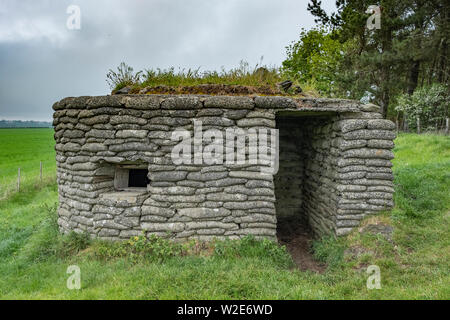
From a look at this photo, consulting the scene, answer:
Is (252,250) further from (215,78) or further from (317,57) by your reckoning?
(317,57)

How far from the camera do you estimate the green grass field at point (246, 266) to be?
120 inches

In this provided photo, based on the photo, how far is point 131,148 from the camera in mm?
4102

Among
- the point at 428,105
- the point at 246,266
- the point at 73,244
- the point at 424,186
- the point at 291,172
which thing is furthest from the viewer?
the point at 428,105

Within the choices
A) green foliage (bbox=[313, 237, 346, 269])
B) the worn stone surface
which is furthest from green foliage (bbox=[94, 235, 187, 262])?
green foliage (bbox=[313, 237, 346, 269])

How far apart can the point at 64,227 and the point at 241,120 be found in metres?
3.37

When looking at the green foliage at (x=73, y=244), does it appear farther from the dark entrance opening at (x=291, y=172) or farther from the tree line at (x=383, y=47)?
the tree line at (x=383, y=47)

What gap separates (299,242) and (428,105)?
472 inches

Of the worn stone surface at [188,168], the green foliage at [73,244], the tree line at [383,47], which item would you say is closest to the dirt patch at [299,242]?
Answer: the worn stone surface at [188,168]

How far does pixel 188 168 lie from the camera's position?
411cm

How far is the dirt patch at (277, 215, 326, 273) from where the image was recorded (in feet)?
14.3

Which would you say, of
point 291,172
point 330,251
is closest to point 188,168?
point 330,251

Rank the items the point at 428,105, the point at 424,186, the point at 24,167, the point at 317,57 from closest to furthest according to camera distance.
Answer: the point at 424,186
the point at 317,57
the point at 428,105
the point at 24,167

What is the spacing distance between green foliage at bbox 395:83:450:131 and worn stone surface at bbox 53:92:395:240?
11245 mm
